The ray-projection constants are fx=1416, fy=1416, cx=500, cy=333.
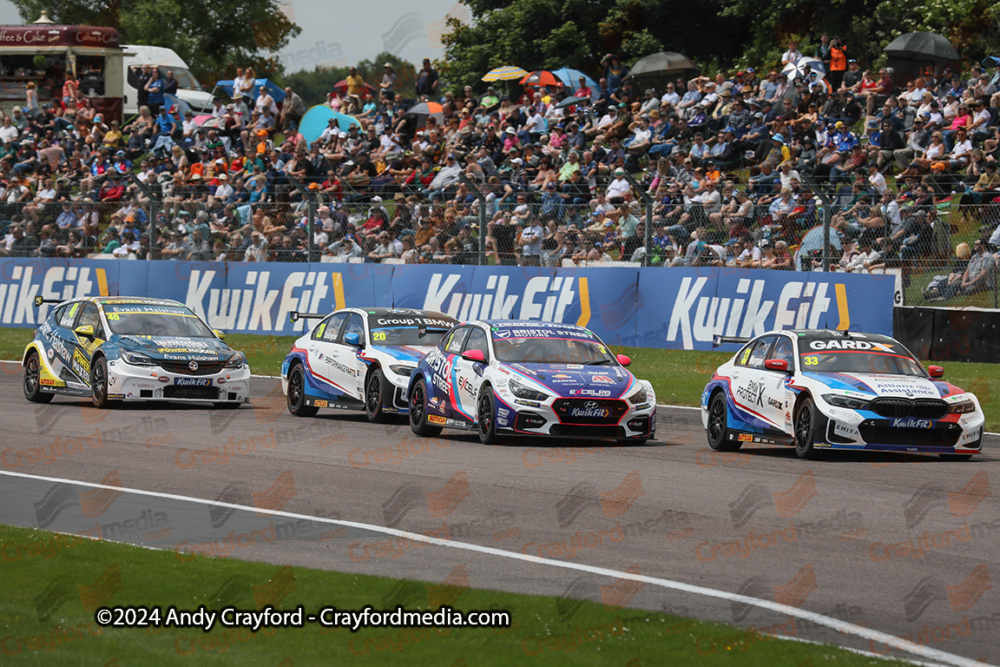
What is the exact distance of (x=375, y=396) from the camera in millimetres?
17344

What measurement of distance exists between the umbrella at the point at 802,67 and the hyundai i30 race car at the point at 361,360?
13454 mm

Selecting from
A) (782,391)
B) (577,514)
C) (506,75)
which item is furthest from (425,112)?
(577,514)

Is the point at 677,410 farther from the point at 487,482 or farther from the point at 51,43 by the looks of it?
the point at 51,43

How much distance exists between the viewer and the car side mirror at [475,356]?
1527 cm

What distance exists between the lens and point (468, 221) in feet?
84.0

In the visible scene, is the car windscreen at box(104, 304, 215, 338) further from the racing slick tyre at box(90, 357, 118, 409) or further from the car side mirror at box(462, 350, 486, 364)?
the car side mirror at box(462, 350, 486, 364)

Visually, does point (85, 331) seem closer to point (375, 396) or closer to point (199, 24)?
point (375, 396)

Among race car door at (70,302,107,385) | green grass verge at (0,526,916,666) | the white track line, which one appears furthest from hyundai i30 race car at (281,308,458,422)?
green grass verge at (0,526,916,666)

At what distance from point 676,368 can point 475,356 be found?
7.19m

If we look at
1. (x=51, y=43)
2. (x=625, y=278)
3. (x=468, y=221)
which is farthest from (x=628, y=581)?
(x=51, y=43)

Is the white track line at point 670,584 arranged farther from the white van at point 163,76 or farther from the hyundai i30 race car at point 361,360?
the white van at point 163,76

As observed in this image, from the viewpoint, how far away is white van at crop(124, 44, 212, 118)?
4993 cm

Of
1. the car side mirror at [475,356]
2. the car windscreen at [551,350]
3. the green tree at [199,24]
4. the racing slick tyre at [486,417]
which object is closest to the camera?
the racing slick tyre at [486,417]

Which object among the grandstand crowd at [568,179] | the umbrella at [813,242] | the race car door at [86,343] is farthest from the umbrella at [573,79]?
the race car door at [86,343]
